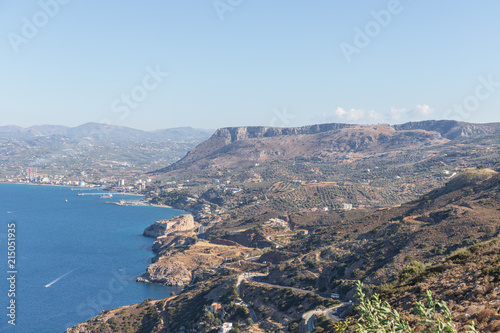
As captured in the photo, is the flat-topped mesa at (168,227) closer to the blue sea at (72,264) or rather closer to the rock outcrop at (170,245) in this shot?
the rock outcrop at (170,245)

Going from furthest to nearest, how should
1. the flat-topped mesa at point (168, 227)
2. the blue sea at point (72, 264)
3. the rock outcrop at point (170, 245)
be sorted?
the flat-topped mesa at point (168, 227), the rock outcrop at point (170, 245), the blue sea at point (72, 264)

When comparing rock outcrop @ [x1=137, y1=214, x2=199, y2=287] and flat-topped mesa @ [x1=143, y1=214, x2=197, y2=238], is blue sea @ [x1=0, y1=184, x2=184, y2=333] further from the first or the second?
flat-topped mesa @ [x1=143, y1=214, x2=197, y2=238]

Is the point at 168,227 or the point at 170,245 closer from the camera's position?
the point at 170,245

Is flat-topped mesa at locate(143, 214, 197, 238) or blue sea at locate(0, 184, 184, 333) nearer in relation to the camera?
blue sea at locate(0, 184, 184, 333)

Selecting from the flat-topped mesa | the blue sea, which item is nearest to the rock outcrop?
the flat-topped mesa

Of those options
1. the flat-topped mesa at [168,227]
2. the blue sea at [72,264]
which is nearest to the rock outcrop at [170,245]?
the flat-topped mesa at [168,227]

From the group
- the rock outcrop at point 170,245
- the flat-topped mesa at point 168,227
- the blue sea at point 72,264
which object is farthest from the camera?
the flat-topped mesa at point 168,227

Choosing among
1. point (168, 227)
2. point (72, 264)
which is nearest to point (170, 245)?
point (168, 227)

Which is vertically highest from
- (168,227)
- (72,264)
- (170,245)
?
(168,227)

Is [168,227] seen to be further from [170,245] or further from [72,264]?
[72,264]
